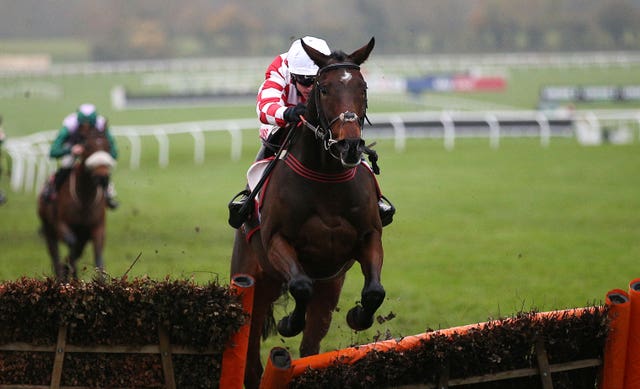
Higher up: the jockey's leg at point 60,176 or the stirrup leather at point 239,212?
the jockey's leg at point 60,176

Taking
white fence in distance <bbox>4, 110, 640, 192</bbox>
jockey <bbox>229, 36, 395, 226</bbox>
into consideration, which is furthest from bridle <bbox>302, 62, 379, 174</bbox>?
white fence in distance <bbox>4, 110, 640, 192</bbox>

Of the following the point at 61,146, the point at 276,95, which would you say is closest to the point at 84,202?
the point at 61,146

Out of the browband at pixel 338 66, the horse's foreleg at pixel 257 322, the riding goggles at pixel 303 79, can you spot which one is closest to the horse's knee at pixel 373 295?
the horse's foreleg at pixel 257 322

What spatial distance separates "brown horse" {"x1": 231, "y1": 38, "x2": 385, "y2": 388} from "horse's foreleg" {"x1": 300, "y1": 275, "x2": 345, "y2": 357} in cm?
26

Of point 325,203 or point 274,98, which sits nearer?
point 325,203

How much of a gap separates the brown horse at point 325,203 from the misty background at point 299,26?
953 inches

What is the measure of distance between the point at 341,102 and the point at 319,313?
1.35 m

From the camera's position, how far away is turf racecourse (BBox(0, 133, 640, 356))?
779cm

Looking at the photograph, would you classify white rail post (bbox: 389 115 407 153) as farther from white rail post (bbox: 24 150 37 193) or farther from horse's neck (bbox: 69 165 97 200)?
horse's neck (bbox: 69 165 97 200)

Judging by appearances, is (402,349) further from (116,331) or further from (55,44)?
(55,44)

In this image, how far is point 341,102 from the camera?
418 centimetres

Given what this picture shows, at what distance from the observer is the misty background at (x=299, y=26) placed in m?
30.0

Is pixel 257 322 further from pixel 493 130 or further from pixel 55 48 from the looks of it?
pixel 55 48

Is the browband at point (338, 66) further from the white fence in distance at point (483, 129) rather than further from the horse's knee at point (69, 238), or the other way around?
the white fence in distance at point (483, 129)
